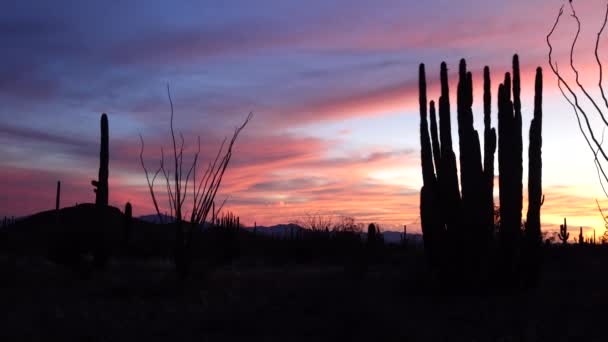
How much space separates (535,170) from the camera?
1245 centimetres

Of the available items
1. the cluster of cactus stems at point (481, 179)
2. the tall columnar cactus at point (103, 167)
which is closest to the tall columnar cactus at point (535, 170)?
the cluster of cactus stems at point (481, 179)

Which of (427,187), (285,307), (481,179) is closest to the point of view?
(285,307)

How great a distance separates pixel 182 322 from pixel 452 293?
5.25 m

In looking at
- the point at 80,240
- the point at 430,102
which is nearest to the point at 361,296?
the point at 430,102

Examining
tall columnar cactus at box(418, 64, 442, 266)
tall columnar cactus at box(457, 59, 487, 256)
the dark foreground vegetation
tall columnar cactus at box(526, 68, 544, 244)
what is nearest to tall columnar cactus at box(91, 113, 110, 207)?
the dark foreground vegetation

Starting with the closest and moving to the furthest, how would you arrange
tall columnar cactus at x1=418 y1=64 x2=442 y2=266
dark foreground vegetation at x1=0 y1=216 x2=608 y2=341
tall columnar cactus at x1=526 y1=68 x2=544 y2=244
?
1. dark foreground vegetation at x1=0 y1=216 x2=608 y2=341
2. tall columnar cactus at x1=526 y1=68 x2=544 y2=244
3. tall columnar cactus at x1=418 y1=64 x2=442 y2=266

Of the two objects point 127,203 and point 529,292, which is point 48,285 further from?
point 127,203

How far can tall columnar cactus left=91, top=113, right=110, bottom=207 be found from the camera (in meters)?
17.5

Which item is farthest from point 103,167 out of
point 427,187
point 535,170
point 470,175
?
point 535,170

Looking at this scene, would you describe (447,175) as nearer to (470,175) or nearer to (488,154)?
(470,175)

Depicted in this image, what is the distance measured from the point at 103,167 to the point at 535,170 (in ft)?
34.9

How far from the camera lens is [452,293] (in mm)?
12211

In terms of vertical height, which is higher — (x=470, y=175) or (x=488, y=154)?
(x=488, y=154)

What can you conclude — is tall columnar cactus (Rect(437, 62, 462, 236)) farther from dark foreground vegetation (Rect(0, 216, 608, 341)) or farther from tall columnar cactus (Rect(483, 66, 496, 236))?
dark foreground vegetation (Rect(0, 216, 608, 341))
